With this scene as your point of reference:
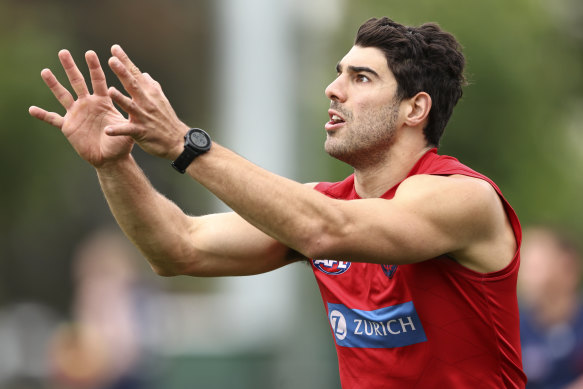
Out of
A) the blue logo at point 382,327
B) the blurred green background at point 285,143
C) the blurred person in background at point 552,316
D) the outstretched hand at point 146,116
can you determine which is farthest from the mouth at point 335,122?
the blurred green background at point 285,143

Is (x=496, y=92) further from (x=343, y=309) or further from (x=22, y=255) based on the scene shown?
(x=22, y=255)

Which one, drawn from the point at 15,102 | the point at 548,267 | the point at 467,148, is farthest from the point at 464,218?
the point at 15,102

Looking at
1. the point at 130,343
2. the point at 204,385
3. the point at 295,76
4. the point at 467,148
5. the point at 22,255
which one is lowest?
the point at 22,255

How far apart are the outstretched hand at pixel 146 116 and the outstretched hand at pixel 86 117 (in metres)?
0.52

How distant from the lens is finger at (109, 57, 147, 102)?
4516mm

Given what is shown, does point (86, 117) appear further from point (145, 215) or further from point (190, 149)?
point (190, 149)

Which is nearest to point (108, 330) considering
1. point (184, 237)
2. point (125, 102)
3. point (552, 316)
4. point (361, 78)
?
point (552, 316)

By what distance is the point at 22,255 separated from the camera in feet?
61.4

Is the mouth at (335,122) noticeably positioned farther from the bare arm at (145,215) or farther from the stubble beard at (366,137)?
the bare arm at (145,215)

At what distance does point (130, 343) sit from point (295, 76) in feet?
11.4

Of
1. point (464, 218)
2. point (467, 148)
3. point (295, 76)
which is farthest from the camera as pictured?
point (467, 148)

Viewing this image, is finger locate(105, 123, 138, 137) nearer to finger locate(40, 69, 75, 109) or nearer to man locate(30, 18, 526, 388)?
man locate(30, 18, 526, 388)

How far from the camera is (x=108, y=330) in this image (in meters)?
9.90

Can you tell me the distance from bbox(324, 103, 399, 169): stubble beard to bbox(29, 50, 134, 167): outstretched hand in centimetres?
101
